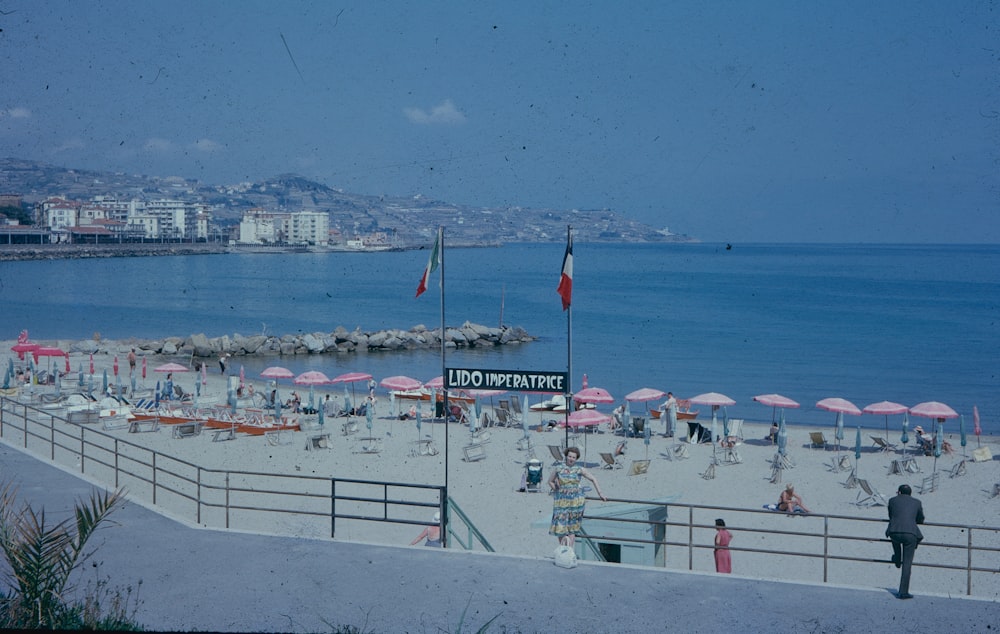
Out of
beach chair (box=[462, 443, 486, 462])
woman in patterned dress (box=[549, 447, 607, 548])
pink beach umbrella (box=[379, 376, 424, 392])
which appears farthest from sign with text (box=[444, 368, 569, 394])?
pink beach umbrella (box=[379, 376, 424, 392])

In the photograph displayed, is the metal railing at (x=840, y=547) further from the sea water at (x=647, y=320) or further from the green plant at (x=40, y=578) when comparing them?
the green plant at (x=40, y=578)

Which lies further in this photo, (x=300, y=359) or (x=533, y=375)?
(x=300, y=359)

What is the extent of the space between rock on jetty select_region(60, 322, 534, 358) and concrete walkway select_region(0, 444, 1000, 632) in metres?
36.9

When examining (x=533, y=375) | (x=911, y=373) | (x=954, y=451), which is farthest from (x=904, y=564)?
(x=911, y=373)

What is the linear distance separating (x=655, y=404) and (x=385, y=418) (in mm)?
11937

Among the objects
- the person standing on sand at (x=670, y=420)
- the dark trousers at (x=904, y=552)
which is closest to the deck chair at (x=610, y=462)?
the person standing on sand at (x=670, y=420)

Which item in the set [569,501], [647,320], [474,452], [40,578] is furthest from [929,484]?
[647,320]

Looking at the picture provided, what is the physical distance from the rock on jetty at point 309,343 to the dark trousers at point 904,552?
40092 millimetres

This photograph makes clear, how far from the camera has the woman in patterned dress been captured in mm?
9195

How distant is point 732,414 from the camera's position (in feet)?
108

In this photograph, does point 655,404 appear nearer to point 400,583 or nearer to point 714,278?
point 400,583

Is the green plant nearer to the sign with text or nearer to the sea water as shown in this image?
the sign with text

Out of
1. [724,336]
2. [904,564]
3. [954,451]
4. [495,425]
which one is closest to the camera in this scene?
[904,564]

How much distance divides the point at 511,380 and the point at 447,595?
2.58m
